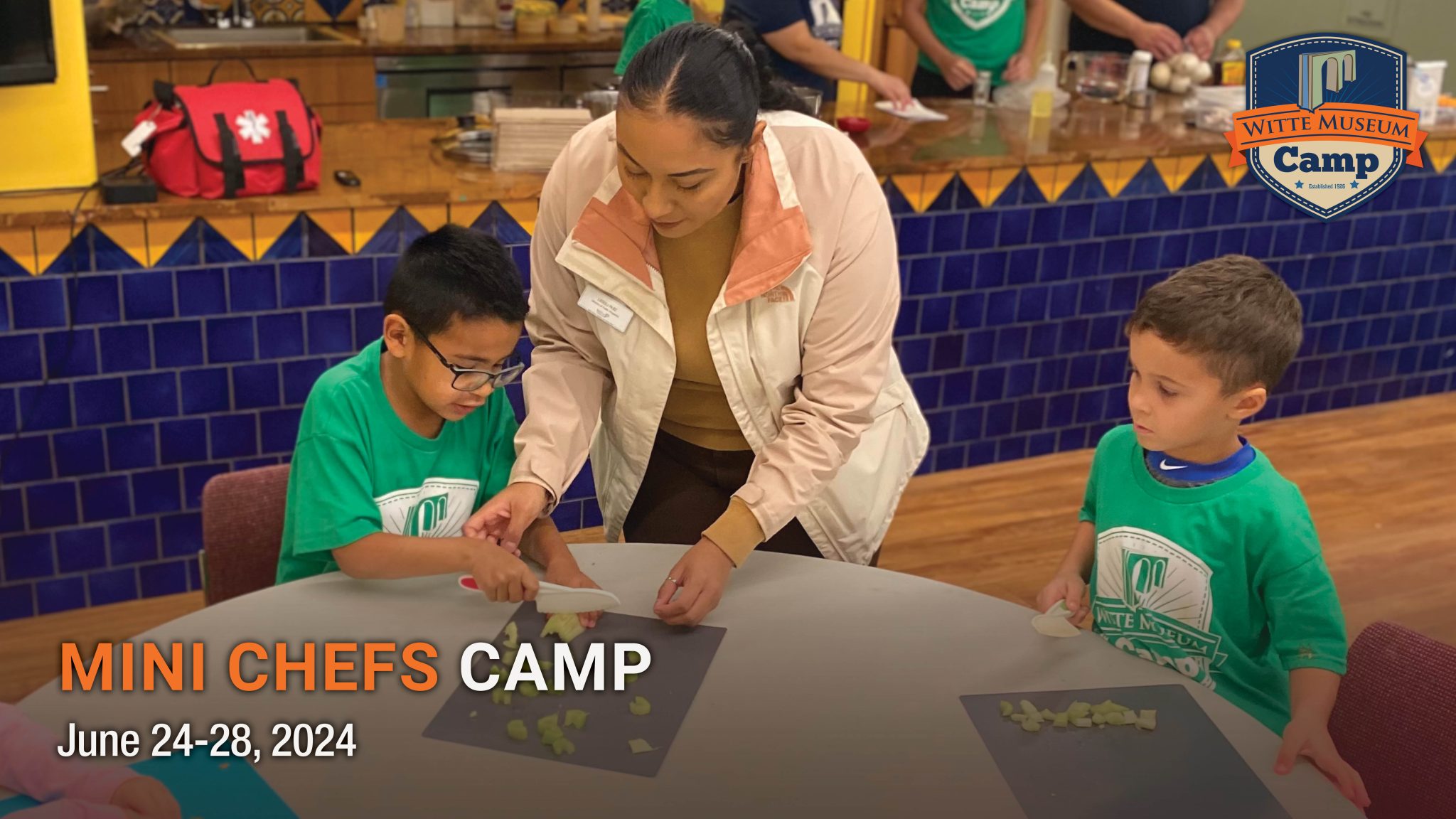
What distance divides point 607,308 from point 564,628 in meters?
0.44

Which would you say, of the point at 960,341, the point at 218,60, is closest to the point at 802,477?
the point at 960,341

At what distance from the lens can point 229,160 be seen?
2.67m

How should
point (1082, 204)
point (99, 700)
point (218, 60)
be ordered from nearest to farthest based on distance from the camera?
point (99, 700) → point (1082, 204) → point (218, 60)

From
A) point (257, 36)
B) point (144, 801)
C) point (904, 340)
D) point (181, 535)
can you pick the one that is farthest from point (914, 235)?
point (257, 36)

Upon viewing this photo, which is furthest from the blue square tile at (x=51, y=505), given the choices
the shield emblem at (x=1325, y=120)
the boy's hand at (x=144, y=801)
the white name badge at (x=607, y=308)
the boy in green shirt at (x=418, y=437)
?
the shield emblem at (x=1325, y=120)

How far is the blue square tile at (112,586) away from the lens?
2.88m

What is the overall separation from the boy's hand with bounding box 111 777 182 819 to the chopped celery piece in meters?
0.45

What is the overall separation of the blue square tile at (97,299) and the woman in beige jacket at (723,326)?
3.81 ft

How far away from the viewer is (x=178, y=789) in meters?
1.27

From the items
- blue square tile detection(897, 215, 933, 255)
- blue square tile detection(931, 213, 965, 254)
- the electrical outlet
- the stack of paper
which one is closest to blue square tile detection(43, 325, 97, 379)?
the stack of paper

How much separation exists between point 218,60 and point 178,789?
3.88m

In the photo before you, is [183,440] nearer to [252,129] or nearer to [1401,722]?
[252,129]

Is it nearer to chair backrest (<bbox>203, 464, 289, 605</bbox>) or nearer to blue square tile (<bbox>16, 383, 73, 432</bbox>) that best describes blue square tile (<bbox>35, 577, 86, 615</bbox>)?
blue square tile (<bbox>16, 383, 73, 432</bbox>)

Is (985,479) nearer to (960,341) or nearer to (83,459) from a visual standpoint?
(960,341)
